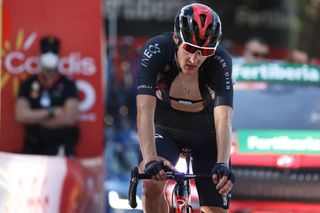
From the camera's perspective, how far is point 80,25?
1089cm

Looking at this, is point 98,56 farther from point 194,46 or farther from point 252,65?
point 194,46

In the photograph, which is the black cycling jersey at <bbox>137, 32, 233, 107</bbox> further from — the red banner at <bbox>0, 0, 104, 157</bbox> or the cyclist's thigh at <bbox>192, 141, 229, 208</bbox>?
the red banner at <bbox>0, 0, 104, 157</bbox>

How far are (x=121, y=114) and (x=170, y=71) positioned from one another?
27.3 feet

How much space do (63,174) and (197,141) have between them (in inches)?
85.2

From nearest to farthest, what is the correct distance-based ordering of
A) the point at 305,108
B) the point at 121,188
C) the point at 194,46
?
the point at 194,46 < the point at 305,108 < the point at 121,188

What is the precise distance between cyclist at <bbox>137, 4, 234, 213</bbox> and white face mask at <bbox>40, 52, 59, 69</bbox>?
3869mm

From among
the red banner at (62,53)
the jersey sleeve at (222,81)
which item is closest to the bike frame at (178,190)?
the jersey sleeve at (222,81)

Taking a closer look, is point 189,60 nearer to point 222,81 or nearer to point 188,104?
point 222,81

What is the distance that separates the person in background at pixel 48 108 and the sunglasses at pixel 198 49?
4.48 meters

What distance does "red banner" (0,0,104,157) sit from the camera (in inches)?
418

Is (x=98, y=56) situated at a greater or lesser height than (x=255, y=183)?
greater

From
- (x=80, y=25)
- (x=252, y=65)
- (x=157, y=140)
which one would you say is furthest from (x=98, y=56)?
(x=157, y=140)

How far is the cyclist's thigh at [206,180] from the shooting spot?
20.1 ft

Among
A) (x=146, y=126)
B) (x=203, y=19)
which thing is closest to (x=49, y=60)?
(x=146, y=126)
